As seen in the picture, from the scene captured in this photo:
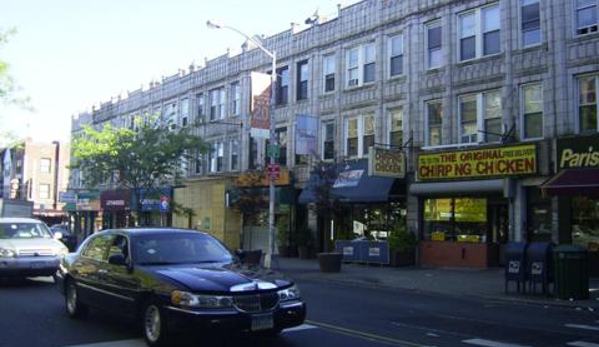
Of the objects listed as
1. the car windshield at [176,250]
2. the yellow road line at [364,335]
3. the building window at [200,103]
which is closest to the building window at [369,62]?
the building window at [200,103]

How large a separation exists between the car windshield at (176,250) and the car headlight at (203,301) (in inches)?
53.5

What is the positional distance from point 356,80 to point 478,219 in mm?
8444

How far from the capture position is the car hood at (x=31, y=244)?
50.6ft

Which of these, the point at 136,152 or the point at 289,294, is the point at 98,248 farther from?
the point at 136,152

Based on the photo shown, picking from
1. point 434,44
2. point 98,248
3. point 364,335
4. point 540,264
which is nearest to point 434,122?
point 434,44

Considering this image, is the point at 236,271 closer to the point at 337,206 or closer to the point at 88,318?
the point at 88,318

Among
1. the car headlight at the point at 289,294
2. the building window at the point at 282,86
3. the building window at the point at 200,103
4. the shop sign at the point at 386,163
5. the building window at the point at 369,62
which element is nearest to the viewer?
the car headlight at the point at 289,294

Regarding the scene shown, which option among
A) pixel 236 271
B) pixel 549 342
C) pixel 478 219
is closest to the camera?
pixel 236 271

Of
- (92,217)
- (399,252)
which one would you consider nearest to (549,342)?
(399,252)

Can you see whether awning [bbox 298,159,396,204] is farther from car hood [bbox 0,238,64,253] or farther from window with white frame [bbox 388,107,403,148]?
car hood [bbox 0,238,64,253]

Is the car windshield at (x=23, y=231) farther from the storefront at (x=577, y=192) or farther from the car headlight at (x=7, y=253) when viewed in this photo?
the storefront at (x=577, y=192)

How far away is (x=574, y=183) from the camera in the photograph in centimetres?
1808

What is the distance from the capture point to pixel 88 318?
10602mm

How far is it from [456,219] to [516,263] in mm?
8069
